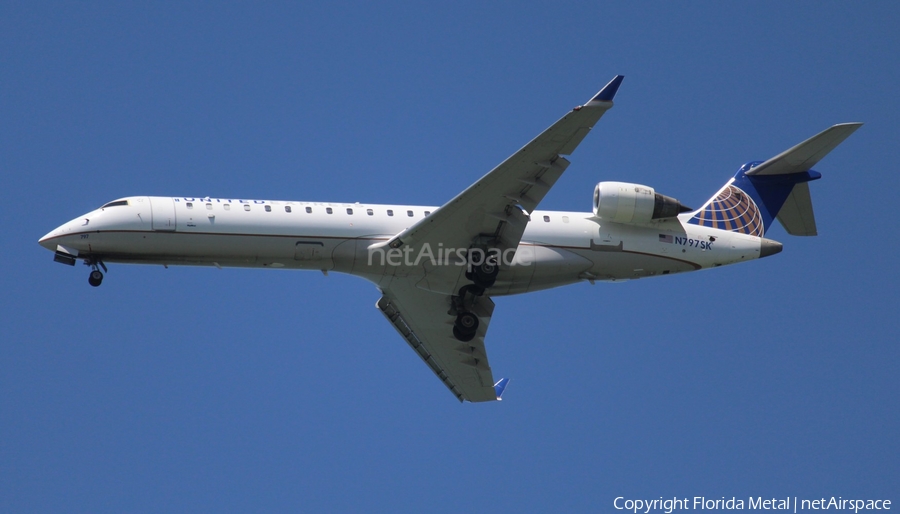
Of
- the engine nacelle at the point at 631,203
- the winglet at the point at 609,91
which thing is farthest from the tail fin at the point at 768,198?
the winglet at the point at 609,91

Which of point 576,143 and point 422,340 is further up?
point 576,143

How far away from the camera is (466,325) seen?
27812mm

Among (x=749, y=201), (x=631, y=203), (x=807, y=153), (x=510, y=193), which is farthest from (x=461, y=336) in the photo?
(x=807, y=153)

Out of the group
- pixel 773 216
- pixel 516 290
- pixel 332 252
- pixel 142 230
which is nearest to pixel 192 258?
pixel 142 230

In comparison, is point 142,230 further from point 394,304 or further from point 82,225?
point 394,304

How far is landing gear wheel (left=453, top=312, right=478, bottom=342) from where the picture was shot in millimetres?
27750

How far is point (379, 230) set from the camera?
83.2 feet

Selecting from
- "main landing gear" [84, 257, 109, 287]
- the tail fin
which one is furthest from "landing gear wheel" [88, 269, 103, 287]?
the tail fin

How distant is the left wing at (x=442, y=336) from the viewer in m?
27.8

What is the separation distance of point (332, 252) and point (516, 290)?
15.8 feet

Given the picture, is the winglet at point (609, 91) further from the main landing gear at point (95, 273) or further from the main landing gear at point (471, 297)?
the main landing gear at point (95, 273)

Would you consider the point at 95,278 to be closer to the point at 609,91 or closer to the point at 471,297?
the point at 471,297

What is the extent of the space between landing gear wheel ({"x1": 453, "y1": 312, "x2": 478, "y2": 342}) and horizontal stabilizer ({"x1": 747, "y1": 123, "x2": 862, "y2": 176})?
889 cm

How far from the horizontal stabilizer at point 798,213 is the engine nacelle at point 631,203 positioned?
465 cm
